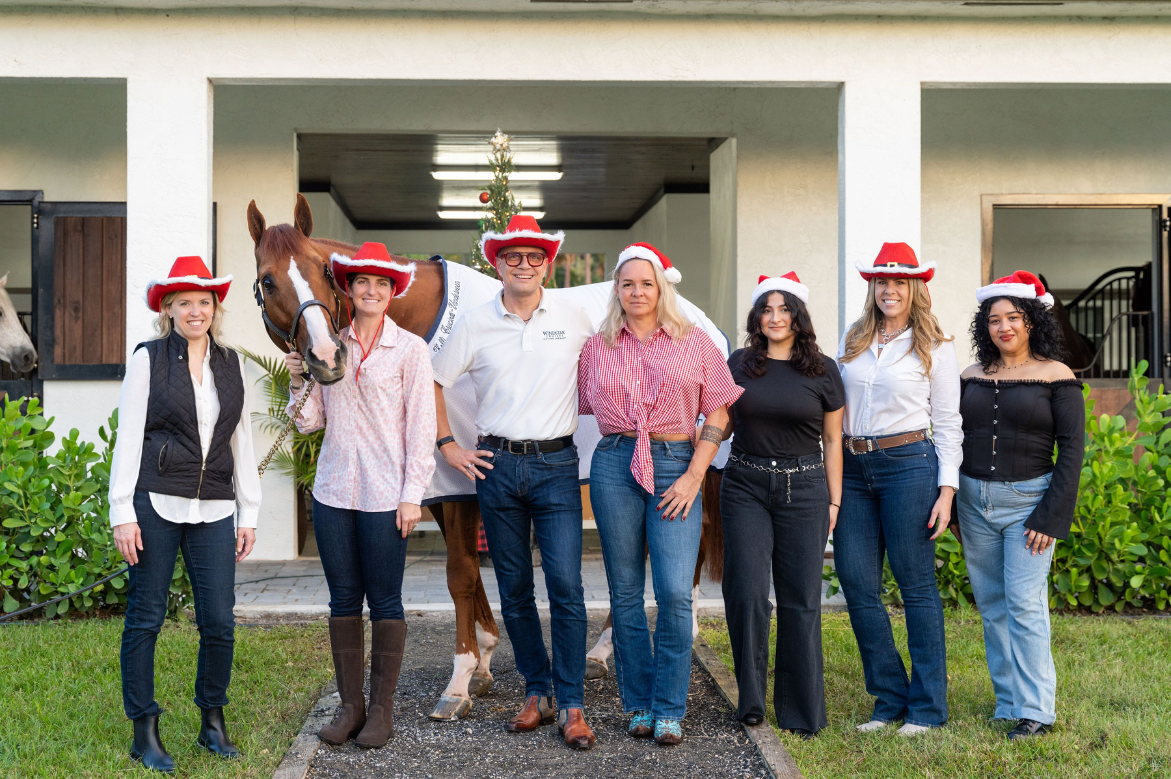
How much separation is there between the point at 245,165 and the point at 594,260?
→ 2732 centimetres

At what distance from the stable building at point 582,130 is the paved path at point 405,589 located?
20.5 inches

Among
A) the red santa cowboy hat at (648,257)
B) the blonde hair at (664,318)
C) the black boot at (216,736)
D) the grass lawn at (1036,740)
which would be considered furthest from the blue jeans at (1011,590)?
the black boot at (216,736)

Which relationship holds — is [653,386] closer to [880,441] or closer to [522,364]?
[522,364]

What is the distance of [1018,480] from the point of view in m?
3.83

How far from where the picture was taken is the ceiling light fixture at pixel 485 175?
35.7ft

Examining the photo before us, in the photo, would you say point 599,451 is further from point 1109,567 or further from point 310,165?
point 310,165

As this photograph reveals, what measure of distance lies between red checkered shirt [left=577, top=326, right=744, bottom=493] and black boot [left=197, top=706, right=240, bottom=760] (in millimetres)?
1765

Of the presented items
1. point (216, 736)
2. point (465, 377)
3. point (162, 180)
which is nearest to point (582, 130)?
point (162, 180)

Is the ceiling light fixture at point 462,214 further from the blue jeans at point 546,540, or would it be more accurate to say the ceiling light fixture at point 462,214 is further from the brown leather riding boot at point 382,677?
the brown leather riding boot at point 382,677

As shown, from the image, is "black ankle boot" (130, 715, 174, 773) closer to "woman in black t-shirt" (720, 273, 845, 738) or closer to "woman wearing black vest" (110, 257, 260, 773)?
"woman wearing black vest" (110, 257, 260, 773)

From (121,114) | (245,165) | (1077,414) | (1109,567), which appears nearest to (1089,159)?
(1109,567)

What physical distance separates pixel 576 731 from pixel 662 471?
3.39 feet

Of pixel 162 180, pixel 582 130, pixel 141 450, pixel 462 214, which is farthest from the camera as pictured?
pixel 462 214

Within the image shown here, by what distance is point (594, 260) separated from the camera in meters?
34.8
